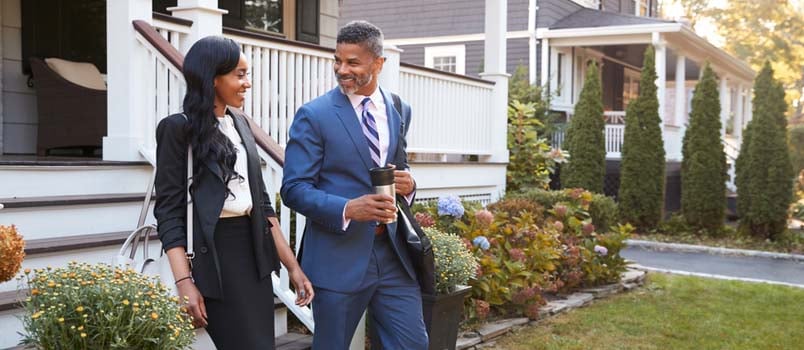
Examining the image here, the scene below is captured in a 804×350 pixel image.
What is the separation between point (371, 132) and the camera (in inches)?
117

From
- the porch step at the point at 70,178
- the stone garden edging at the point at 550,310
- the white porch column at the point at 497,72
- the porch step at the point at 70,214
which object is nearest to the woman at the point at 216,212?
the porch step at the point at 70,214

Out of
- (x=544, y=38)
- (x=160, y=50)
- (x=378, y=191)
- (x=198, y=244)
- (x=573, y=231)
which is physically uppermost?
(x=544, y=38)

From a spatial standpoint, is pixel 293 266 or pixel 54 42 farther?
pixel 54 42

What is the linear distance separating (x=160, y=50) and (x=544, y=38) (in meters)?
14.2

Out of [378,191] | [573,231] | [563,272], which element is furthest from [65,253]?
[573,231]

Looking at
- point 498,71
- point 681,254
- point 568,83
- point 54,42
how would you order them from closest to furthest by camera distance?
point 54,42
point 498,71
point 681,254
point 568,83

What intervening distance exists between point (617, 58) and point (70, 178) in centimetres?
1912

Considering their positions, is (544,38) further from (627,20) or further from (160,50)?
(160,50)

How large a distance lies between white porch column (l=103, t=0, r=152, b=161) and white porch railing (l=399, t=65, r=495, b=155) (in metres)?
3.23

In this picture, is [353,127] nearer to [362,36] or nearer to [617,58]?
[362,36]

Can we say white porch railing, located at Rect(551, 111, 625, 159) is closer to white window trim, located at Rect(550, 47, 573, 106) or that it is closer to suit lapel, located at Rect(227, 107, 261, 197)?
white window trim, located at Rect(550, 47, 573, 106)

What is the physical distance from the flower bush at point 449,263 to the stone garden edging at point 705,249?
7.91m

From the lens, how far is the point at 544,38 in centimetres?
1814

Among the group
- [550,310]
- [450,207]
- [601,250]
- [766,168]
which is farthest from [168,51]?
[766,168]
